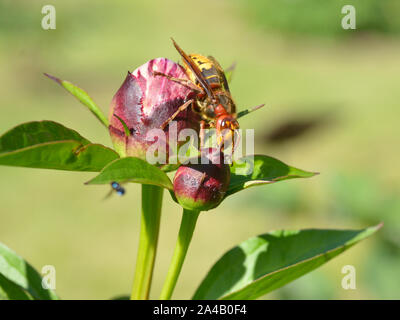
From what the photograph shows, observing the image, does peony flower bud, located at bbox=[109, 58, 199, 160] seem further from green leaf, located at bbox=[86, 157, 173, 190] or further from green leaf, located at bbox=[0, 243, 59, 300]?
green leaf, located at bbox=[0, 243, 59, 300]

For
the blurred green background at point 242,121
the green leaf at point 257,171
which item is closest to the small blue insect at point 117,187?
the green leaf at point 257,171

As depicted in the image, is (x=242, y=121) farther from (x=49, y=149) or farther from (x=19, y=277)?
(x=49, y=149)

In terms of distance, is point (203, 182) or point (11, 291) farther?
point (11, 291)

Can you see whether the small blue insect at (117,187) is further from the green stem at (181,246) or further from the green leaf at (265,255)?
the green leaf at (265,255)

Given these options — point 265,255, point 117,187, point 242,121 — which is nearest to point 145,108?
point 117,187

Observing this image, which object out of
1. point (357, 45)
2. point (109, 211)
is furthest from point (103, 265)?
point (357, 45)
